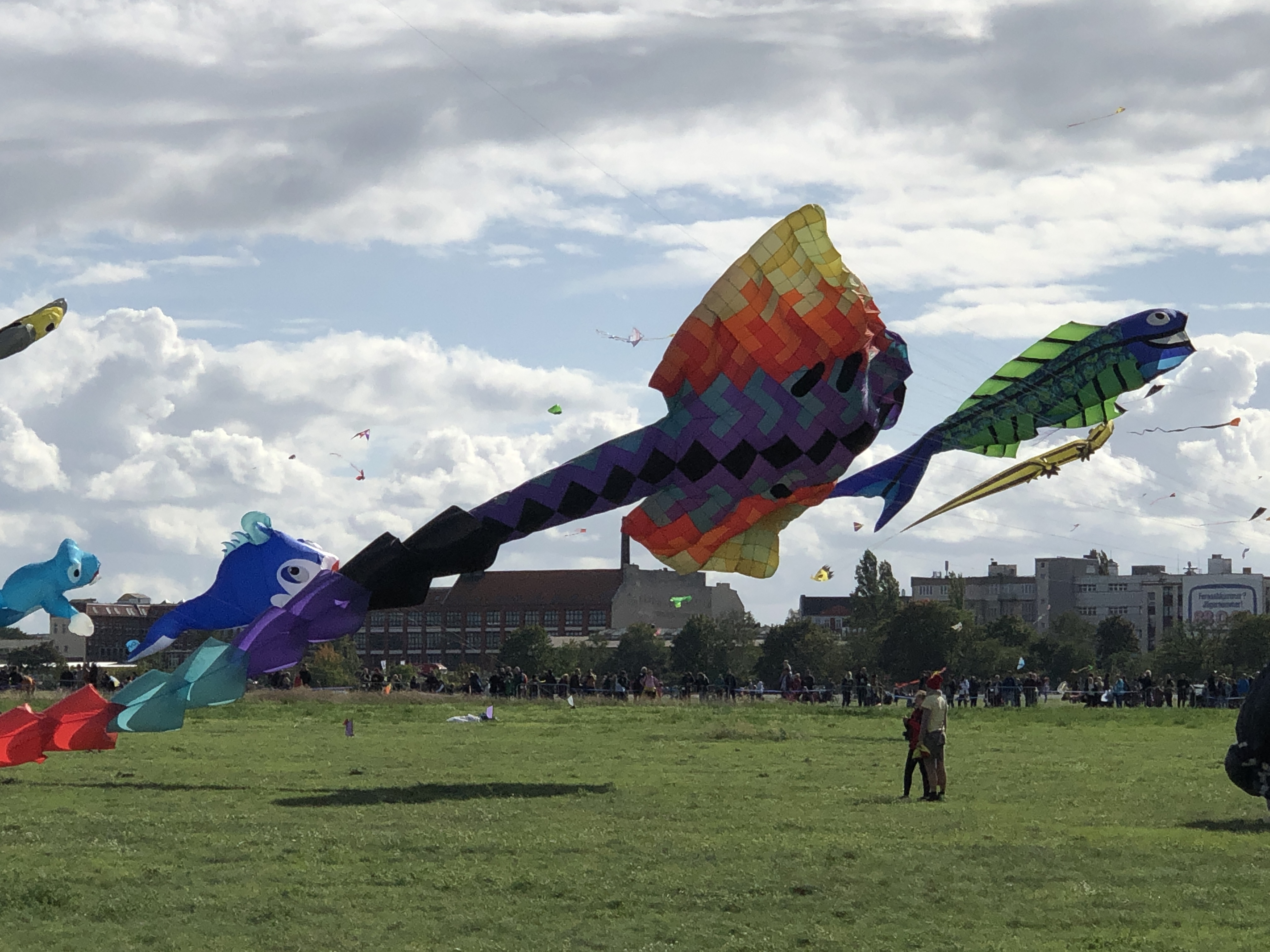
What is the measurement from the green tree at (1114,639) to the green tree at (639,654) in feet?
113

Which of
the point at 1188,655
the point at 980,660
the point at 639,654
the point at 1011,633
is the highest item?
the point at 1011,633

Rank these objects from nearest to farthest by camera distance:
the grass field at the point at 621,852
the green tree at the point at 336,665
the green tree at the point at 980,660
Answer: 1. the grass field at the point at 621,852
2. the green tree at the point at 980,660
3. the green tree at the point at 336,665

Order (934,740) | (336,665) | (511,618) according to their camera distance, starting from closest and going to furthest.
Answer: (934,740) → (336,665) → (511,618)

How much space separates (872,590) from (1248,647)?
3459cm

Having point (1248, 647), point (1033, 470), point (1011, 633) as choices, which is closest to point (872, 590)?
point (1011, 633)

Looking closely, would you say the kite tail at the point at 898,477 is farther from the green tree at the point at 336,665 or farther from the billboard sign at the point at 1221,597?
the billboard sign at the point at 1221,597

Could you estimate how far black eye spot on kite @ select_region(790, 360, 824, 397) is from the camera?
2020cm

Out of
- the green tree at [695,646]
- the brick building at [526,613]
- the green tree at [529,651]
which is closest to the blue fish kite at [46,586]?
the green tree at [695,646]

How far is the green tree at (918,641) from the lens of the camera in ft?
297

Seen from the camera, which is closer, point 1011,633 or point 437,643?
point 1011,633

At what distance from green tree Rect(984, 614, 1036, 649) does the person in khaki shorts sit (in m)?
86.0

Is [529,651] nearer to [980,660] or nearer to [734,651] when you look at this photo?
[734,651]

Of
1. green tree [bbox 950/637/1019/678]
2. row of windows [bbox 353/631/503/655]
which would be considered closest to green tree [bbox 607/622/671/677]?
green tree [bbox 950/637/1019/678]

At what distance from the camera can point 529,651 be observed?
114 m
